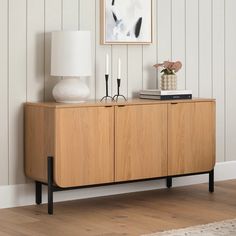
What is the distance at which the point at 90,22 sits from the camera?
523 cm

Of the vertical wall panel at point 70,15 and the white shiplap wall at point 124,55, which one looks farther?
the vertical wall panel at point 70,15

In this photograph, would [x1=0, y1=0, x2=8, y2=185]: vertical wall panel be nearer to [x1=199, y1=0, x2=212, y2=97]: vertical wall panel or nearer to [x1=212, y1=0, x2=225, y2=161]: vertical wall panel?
[x1=199, y1=0, x2=212, y2=97]: vertical wall panel

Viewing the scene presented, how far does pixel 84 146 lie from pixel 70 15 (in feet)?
3.10

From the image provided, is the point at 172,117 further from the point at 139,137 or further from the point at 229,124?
the point at 229,124

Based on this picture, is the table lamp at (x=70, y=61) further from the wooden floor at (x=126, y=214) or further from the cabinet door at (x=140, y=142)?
the wooden floor at (x=126, y=214)

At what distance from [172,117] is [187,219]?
0.92m

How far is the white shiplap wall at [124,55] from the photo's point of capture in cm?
491

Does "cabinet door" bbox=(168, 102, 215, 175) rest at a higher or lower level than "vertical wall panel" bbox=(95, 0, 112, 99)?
lower

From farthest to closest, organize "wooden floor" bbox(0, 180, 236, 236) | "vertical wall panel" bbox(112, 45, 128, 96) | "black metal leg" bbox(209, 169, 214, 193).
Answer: "black metal leg" bbox(209, 169, 214, 193)
"vertical wall panel" bbox(112, 45, 128, 96)
"wooden floor" bbox(0, 180, 236, 236)

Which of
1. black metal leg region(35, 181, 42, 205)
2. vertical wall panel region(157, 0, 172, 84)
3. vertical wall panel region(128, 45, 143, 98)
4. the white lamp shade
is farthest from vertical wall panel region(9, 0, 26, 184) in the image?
vertical wall panel region(157, 0, 172, 84)

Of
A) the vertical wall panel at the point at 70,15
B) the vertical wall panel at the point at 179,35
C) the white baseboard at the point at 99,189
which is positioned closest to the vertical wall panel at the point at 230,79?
the white baseboard at the point at 99,189

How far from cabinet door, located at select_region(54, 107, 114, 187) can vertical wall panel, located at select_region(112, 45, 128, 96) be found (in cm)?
52

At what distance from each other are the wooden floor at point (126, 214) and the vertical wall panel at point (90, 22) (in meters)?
0.82

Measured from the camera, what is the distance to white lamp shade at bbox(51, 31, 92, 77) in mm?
4789
